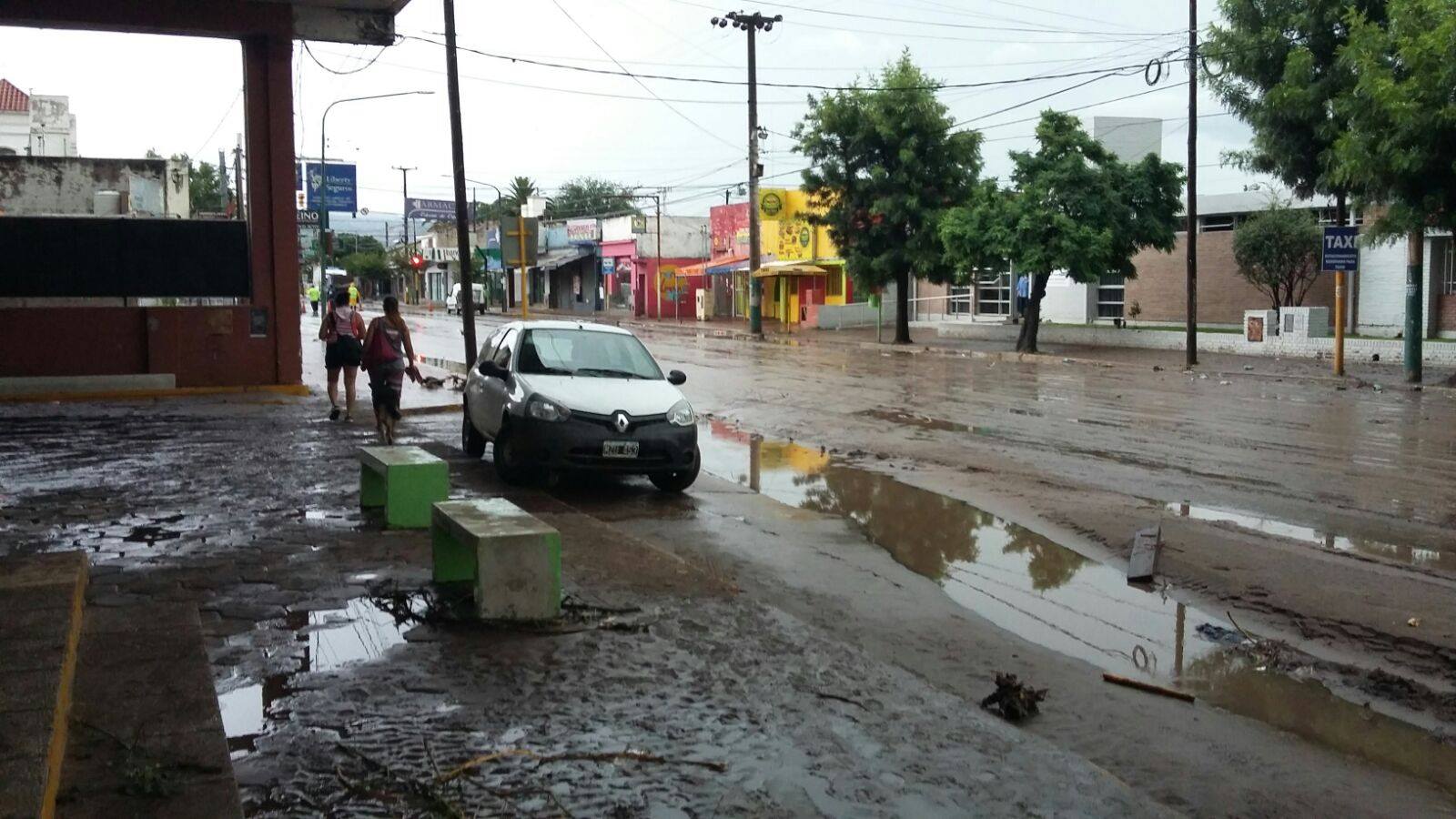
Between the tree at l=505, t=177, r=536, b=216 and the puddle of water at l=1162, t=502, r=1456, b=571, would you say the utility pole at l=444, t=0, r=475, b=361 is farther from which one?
the tree at l=505, t=177, r=536, b=216

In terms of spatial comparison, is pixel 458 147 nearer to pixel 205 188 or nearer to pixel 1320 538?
pixel 1320 538

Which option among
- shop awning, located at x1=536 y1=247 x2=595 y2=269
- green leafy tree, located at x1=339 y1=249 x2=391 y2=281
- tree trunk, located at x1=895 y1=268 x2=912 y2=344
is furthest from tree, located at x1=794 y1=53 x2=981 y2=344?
green leafy tree, located at x1=339 y1=249 x2=391 y2=281

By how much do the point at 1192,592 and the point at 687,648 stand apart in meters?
3.89

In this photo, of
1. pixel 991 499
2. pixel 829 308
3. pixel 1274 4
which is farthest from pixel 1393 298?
pixel 991 499

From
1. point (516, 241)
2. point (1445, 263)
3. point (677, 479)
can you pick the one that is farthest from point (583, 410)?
point (1445, 263)

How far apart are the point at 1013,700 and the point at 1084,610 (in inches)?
101

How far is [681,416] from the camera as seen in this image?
11.9m

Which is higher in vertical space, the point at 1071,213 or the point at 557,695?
the point at 1071,213

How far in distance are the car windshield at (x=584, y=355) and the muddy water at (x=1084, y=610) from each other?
5.17ft

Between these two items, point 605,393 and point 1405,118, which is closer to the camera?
point 605,393

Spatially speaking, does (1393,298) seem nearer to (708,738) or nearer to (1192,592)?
(1192,592)

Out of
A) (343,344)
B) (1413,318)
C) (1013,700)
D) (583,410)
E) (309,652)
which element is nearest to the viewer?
(1013,700)

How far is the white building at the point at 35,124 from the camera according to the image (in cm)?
4534

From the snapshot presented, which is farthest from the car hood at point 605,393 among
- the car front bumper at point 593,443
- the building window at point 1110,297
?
the building window at point 1110,297
